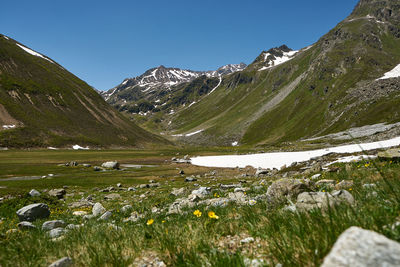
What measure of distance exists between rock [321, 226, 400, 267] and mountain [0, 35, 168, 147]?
15128 cm

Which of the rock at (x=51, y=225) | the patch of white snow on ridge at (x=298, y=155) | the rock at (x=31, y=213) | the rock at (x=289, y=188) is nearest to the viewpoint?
the rock at (x=289, y=188)

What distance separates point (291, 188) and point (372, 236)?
21.6 feet

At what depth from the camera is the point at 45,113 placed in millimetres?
→ 154500

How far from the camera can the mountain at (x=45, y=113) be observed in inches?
5241

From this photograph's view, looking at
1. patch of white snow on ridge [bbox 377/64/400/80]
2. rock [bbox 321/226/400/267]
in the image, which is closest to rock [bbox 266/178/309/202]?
rock [bbox 321/226/400/267]

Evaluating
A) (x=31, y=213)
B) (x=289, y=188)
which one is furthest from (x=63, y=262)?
(x=31, y=213)

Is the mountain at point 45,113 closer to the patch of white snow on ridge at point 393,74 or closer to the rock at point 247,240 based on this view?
the rock at point 247,240

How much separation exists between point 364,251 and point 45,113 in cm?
18450

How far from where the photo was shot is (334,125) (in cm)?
15712

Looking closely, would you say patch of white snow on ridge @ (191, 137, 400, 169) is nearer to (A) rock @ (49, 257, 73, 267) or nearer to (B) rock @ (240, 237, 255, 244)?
(B) rock @ (240, 237, 255, 244)

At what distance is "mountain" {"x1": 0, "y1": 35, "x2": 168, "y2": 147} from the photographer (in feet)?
437

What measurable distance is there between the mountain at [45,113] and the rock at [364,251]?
496 ft

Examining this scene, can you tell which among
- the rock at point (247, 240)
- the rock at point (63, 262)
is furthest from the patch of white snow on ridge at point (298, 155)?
the rock at point (63, 262)

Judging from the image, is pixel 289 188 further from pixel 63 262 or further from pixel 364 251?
pixel 364 251
